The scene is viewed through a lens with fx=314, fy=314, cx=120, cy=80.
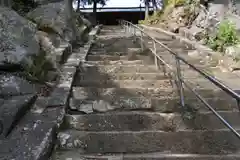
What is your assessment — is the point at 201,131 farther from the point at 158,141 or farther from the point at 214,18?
the point at 214,18

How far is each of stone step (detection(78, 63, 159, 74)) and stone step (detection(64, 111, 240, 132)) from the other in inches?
66.7

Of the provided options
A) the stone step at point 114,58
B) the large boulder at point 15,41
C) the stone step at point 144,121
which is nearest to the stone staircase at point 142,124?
the stone step at point 144,121

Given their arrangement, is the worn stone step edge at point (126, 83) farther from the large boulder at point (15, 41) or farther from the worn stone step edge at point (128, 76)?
the large boulder at point (15, 41)

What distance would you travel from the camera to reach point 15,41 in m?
3.87

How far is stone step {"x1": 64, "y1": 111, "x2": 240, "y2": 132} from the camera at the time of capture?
333 centimetres

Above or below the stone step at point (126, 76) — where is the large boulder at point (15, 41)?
above

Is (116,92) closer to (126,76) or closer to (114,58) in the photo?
(126,76)

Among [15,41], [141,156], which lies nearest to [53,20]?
[15,41]

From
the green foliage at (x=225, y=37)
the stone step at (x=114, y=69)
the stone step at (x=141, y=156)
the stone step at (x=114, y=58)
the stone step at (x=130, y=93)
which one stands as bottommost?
the stone step at (x=141, y=156)

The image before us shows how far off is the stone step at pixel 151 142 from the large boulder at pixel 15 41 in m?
1.15

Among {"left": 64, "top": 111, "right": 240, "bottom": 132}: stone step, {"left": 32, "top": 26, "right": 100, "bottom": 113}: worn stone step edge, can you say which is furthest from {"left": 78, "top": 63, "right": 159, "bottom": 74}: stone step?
{"left": 64, "top": 111, "right": 240, "bottom": 132}: stone step

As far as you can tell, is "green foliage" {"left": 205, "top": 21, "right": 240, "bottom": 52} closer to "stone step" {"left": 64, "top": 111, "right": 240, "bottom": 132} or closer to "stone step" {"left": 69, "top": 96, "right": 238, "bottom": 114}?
"stone step" {"left": 69, "top": 96, "right": 238, "bottom": 114}

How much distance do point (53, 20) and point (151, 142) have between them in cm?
387

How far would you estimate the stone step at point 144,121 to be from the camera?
333cm
